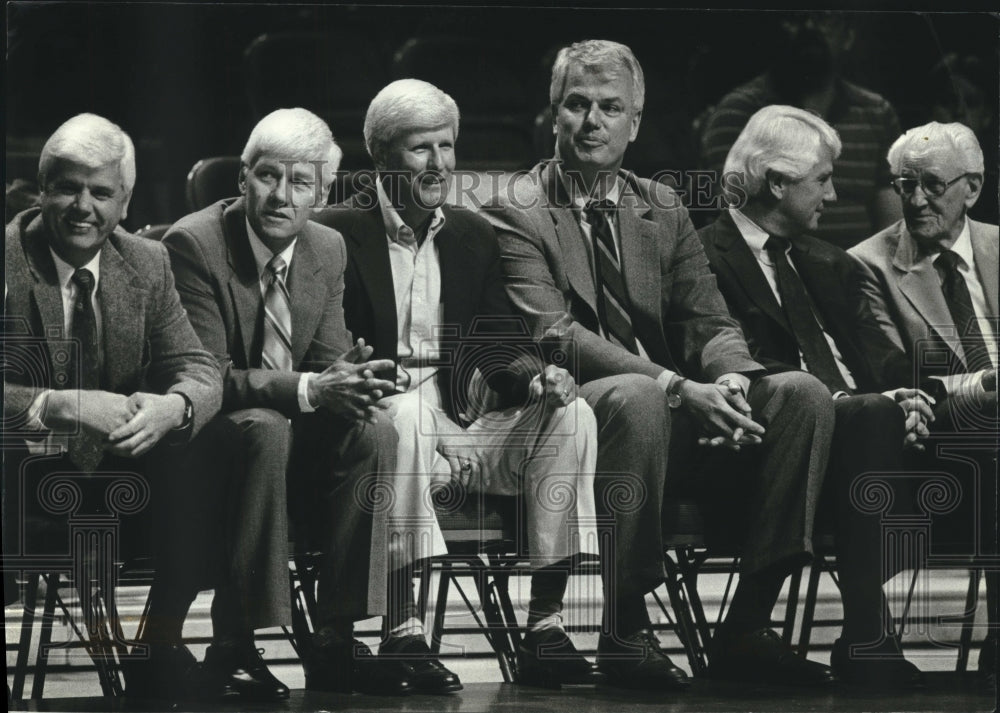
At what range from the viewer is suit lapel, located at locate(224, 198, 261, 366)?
4422mm

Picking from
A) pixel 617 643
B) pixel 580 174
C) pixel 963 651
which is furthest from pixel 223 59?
pixel 963 651

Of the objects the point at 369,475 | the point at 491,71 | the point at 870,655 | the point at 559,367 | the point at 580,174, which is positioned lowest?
the point at 870,655

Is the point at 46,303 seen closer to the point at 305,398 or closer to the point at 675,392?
the point at 305,398

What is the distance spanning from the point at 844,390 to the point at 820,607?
65 centimetres

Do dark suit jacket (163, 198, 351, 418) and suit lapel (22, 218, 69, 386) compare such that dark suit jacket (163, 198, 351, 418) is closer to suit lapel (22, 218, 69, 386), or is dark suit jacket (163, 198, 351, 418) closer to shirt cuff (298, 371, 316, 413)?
shirt cuff (298, 371, 316, 413)

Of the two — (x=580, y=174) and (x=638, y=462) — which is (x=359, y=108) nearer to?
(x=580, y=174)

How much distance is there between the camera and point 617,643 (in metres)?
4.48

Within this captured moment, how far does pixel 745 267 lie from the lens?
458 centimetres

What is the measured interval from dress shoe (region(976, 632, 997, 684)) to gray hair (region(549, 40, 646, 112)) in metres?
1.92

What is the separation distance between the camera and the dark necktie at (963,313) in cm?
466

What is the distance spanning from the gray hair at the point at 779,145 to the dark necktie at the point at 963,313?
501mm

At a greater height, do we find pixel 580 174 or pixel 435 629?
pixel 580 174

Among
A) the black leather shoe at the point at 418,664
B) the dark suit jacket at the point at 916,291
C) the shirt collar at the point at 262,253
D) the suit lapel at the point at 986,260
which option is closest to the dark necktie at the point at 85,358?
the shirt collar at the point at 262,253

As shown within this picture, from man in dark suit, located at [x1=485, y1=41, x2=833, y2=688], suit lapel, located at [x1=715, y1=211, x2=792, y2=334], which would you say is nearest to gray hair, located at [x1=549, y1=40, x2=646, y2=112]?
man in dark suit, located at [x1=485, y1=41, x2=833, y2=688]
